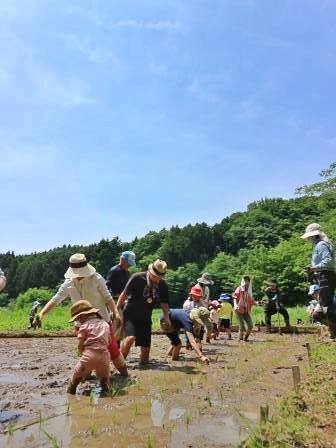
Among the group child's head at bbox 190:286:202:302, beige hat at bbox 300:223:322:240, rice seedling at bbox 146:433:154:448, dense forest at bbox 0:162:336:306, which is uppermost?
dense forest at bbox 0:162:336:306

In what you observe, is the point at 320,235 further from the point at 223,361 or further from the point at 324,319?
the point at 223,361

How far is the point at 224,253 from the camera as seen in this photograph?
285 ft

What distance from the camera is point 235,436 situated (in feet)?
12.4

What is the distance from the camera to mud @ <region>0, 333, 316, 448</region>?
149 inches

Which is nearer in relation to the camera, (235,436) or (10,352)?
(235,436)

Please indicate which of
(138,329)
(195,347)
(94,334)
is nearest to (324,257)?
(195,347)

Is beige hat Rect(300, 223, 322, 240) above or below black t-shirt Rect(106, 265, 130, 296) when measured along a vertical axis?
above

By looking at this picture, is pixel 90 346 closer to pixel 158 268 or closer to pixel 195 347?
pixel 158 268

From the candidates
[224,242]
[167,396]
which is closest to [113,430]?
[167,396]

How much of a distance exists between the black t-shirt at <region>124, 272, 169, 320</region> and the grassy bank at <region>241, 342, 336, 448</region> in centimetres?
294

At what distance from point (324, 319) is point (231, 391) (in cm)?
334

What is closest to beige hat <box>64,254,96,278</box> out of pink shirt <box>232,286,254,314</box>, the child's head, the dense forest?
the child's head

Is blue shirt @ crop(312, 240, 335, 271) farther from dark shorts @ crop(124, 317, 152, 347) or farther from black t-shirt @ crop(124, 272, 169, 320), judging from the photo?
dark shorts @ crop(124, 317, 152, 347)

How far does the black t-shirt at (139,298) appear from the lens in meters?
7.52
